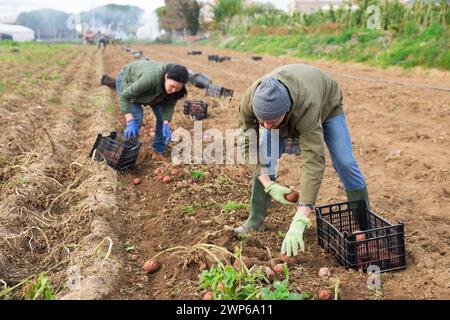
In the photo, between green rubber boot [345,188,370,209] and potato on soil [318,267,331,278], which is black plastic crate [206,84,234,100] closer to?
green rubber boot [345,188,370,209]

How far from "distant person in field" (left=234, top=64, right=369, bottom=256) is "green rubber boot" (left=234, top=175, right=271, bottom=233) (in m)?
0.05

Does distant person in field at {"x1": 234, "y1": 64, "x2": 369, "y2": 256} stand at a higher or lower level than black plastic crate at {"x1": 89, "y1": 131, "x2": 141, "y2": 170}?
higher

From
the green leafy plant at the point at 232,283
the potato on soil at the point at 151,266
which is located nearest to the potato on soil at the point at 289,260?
the green leafy plant at the point at 232,283

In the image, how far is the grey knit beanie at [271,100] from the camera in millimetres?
2930

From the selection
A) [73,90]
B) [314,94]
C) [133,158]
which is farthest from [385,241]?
[73,90]

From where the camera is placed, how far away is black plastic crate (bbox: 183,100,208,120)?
8.73 m

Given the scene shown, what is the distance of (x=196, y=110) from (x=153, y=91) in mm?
3234

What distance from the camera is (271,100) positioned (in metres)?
2.93

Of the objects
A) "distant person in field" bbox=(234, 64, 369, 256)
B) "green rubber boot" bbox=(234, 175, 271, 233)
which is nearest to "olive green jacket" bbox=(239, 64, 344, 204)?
"distant person in field" bbox=(234, 64, 369, 256)

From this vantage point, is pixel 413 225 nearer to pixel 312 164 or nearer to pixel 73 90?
pixel 312 164

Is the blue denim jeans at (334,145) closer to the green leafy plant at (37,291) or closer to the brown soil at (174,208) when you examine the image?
the brown soil at (174,208)

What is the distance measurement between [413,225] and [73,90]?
9437mm

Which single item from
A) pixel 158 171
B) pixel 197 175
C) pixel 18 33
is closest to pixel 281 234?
pixel 197 175
